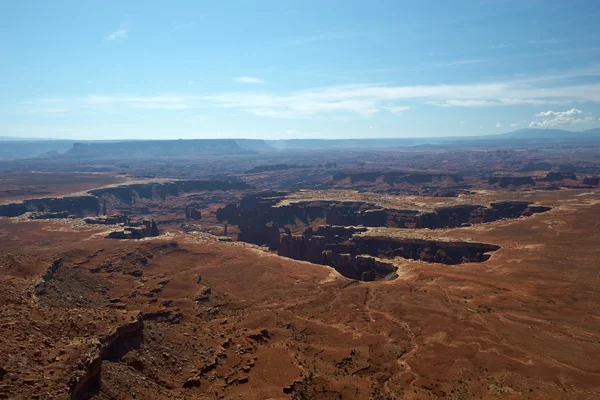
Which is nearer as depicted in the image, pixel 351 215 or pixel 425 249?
pixel 425 249

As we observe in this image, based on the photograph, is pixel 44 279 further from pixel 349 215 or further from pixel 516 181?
pixel 516 181

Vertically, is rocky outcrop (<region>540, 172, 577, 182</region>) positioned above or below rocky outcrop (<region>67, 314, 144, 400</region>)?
below

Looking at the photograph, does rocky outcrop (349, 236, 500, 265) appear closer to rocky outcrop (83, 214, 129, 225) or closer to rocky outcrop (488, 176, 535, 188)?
rocky outcrop (83, 214, 129, 225)

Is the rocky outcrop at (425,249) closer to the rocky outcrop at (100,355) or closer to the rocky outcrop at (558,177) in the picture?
the rocky outcrop at (100,355)

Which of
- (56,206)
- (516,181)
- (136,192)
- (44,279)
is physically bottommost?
(136,192)

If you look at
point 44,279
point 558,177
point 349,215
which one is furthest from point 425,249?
point 558,177

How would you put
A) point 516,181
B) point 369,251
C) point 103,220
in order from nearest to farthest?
1. point 369,251
2. point 103,220
3. point 516,181

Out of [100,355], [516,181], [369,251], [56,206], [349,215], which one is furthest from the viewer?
[516,181]

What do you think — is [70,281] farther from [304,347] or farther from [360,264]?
[360,264]

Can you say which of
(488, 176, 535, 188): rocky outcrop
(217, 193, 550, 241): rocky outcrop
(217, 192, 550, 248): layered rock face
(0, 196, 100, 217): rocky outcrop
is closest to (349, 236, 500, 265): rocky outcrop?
(217, 192, 550, 248): layered rock face
